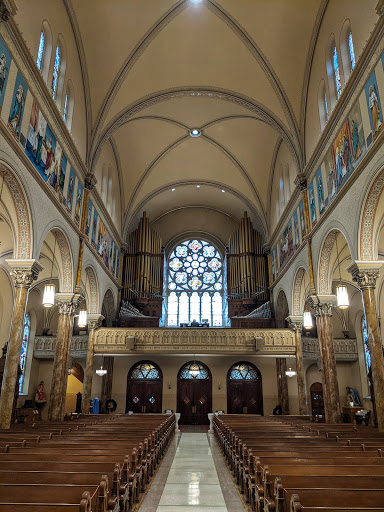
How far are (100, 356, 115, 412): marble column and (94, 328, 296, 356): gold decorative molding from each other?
419cm

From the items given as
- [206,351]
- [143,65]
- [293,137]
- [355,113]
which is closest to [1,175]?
[143,65]

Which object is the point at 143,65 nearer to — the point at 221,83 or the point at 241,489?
the point at 221,83

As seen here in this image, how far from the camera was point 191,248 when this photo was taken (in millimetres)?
32125

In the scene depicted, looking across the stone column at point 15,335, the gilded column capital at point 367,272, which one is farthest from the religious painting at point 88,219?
the gilded column capital at point 367,272

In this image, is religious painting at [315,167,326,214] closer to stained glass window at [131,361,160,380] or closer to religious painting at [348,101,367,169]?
religious painting at [348,101,367,169]

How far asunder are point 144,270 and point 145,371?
6.71 meters

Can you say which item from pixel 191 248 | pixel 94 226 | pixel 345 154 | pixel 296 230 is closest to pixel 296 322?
pixel 296 230

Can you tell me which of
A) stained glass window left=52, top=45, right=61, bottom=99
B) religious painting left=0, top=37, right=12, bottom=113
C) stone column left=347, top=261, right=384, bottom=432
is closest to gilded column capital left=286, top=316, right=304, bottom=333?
stone column left=347, top=261, right=384, bottom=432

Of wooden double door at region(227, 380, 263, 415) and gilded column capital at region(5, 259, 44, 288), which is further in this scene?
wooden double door at region(227, 380, 263, 415)

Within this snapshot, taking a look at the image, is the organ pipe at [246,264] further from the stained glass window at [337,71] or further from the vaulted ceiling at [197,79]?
the stained glass window at [337,71]

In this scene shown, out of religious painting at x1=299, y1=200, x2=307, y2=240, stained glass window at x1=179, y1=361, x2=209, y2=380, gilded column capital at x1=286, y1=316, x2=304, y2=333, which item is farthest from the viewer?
stained glass window at x1=179, y1=361, x2=209, y2=380

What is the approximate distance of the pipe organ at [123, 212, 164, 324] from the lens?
1054 inches

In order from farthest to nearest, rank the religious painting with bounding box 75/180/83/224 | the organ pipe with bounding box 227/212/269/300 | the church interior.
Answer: the organ pipe with bounding box 227/212/269/300, the religious painting with bounding box 75/180/83/224, the church interior

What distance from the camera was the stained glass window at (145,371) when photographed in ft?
86.1
